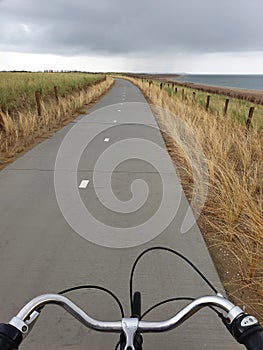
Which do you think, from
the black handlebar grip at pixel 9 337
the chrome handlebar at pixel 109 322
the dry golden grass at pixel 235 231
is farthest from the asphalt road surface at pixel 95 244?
the black handlebar grip at pixel 9 337

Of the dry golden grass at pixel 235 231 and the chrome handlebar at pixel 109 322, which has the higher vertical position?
the chrome handlebar at pixel 109 322

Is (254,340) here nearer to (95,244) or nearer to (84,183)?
(95,244)

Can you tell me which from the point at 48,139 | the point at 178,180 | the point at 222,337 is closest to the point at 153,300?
the point at 222,337

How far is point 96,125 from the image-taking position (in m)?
10.5

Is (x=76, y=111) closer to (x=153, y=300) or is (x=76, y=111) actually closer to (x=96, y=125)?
(x=96, y=125)

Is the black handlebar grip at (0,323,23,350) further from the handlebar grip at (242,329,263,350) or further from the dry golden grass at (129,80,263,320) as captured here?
the dry golden grass at (129,80,263,320)

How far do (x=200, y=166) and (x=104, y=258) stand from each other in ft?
9.36

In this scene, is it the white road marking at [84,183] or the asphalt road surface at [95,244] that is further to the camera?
the white road marking at [84,183]

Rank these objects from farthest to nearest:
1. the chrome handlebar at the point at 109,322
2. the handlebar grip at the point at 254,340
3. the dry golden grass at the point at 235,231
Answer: the dry golden grass at the point at 235,231
the chrome handlebar at the point at 109,322
the handlebar grip at the point at 254,340

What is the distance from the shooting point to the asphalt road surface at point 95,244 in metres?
2.13

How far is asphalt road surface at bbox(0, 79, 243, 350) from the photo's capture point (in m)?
2.13

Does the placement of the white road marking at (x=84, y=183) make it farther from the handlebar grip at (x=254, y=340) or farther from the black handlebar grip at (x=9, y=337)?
the handlebar grip at (x=254, y=340)

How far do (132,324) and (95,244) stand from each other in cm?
221

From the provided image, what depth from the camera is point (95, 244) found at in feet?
10.5
